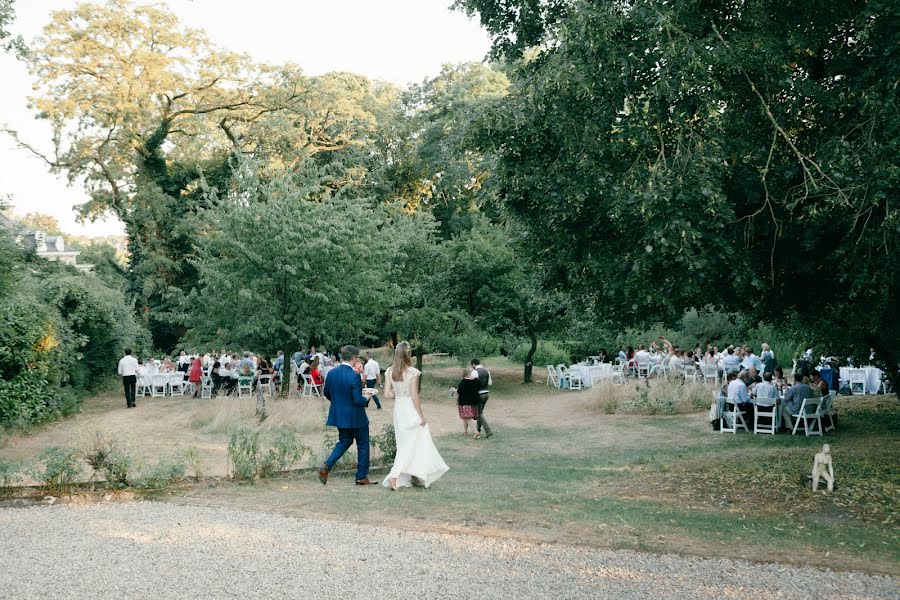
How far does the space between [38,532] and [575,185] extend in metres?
6.38

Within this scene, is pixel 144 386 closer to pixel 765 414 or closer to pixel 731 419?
pixel 731 419

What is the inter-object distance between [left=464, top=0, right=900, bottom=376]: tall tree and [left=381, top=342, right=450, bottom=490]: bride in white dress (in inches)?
94.6

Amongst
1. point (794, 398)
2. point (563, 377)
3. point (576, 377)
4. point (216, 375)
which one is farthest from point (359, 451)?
point (563, 377)

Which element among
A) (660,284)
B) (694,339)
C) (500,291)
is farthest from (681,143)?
(694,339)

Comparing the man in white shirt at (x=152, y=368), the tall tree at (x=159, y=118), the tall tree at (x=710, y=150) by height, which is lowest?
the man in white shirt at (x=152, y=368)

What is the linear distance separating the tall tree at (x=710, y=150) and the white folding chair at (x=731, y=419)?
6950 mm

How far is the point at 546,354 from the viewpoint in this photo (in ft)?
126

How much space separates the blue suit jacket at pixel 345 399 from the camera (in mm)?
9852

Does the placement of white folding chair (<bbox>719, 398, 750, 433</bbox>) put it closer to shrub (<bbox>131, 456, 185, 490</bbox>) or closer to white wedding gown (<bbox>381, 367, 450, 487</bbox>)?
white wedding gown (<bbox>381, 367, 450, 487</bbox>)

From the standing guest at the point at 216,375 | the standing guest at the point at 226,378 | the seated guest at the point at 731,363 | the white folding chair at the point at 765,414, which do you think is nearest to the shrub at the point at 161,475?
the white folding chair at the point at 765,414

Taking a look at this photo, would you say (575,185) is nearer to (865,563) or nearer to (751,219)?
(751,219)

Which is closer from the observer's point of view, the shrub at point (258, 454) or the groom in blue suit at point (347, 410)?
the groom in blue suit at point (347, 410)

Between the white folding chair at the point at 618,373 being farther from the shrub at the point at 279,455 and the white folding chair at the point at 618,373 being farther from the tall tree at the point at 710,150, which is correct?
the shrub at the point at 279,455

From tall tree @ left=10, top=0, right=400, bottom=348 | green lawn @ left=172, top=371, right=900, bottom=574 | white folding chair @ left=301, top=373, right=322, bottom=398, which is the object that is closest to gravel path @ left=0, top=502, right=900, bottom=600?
green lawn @ left=172, top=371, right=900, bottom=574
